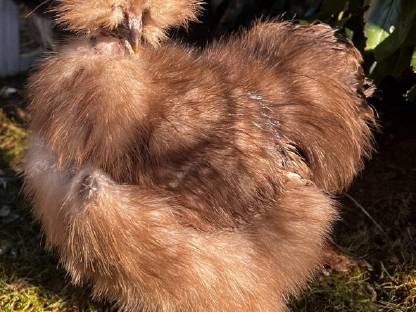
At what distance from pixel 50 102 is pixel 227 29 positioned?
4.56 feet

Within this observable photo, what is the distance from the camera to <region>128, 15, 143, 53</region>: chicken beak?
4.90 feet

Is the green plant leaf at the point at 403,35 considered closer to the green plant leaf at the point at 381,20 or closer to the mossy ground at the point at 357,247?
the green plant leaf at the point at 381,20

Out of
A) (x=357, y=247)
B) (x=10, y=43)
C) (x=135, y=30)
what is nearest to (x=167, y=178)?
(x=135, y=30)

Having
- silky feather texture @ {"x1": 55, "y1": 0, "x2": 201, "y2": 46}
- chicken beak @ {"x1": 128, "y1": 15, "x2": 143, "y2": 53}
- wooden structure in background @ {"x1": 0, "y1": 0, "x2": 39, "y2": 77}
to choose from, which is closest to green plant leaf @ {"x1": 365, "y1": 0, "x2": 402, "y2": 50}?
silky feather texture @ {"x1": 55, "y1": 0, "x2": 201, "y2": 46}

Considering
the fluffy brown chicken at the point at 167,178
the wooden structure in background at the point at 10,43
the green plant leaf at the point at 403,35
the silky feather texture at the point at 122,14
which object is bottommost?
the wooden structure in background at the point at 10,43

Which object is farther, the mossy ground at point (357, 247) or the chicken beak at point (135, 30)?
the mossy ground at point (357, 247)

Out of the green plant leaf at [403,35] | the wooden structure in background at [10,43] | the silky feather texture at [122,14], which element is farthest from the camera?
the wooden structure in background at [10,43]

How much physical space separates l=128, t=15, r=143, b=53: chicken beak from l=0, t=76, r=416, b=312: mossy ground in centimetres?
98

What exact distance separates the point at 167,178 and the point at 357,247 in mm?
1057

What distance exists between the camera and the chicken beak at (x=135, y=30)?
4.90 feet

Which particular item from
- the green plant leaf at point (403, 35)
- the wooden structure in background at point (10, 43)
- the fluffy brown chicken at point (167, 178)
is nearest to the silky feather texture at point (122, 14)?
the fluffy brown chicken at point (167, 178)

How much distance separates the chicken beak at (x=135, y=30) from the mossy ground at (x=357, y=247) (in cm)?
98

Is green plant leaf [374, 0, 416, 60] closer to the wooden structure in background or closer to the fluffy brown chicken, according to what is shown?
the fluffy brown chicken

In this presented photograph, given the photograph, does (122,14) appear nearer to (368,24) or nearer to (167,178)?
(167,178)
